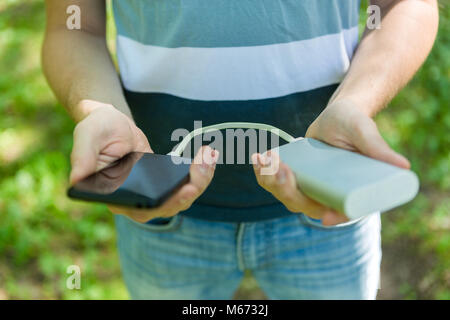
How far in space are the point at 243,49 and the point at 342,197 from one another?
0.43 m

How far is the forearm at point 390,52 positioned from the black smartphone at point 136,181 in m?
0.40

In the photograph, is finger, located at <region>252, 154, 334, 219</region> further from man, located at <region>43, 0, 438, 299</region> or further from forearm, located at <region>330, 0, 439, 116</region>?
forearm, located at <region>330, 0, 439, 116</region>

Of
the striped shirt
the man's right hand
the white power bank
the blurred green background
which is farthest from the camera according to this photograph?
the blurred green background

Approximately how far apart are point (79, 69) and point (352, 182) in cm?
73

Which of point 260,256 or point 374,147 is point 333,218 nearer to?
point 374,147

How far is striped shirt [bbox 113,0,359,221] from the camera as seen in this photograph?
38.8 inches

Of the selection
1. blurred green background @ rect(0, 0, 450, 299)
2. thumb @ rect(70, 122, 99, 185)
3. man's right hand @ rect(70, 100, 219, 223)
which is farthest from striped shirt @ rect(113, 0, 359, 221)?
blurred green background @ rect(0, 0, 450, 299)

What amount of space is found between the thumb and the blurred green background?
1.17m

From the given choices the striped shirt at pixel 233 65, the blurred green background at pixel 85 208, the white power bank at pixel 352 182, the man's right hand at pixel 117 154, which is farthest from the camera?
the blurred green background at pixel 85 208

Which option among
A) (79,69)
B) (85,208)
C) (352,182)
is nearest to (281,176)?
(352,182)

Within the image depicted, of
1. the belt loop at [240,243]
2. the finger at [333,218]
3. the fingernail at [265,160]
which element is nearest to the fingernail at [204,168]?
the fingernail at [265,160]

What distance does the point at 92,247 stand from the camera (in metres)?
2.08

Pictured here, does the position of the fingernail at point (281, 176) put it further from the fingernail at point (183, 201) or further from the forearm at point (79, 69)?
the forearm at point (79, 69)

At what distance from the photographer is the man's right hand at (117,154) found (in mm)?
830
